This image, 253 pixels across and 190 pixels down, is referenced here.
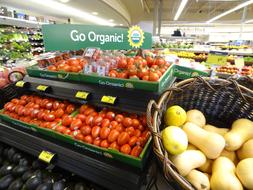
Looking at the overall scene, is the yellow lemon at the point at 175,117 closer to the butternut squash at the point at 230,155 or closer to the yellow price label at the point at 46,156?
the butternut squash at the point at 230,155

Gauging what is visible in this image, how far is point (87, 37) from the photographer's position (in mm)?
1499

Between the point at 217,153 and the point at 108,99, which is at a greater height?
the point at 108,99

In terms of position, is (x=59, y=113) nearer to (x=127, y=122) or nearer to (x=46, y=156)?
A: (x=46, y=156)

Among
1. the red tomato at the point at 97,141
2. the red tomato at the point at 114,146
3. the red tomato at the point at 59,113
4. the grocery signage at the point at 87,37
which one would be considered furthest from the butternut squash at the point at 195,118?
the grocery signage at the point at 87,37

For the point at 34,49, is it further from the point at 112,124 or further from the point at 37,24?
the point at 112,124

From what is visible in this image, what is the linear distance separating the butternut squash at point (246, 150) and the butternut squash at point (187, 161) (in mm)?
215

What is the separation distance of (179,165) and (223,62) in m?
3.33

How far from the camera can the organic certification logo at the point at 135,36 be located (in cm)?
175

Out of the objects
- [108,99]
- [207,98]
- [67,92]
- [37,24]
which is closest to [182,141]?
[207,98]

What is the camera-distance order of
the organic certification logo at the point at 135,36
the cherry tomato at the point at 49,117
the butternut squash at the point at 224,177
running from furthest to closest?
the organic certification logo at the point at 135,36 → the cherry tomato at the point at 49,117 → the butternut squash at the point at 224,177

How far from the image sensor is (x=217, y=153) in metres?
0.82

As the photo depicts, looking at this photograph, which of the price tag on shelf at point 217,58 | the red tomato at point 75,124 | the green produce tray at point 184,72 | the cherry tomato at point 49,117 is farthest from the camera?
the price tag on shelf at point 217,58

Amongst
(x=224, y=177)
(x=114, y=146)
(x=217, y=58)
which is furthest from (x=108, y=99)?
(x=217, y=58)

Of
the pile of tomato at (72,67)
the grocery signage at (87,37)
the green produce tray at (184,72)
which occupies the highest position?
the grocery signage at (87,37)
